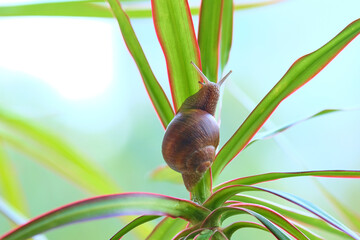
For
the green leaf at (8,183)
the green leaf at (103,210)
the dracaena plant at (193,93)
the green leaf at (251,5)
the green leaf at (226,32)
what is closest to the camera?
the green leaf at (103,210)

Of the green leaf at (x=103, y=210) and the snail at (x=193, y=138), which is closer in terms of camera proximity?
the green leaf at (x=103, y=210)

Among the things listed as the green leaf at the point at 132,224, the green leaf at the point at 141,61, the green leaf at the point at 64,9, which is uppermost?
the green leaf at the point at 64,9

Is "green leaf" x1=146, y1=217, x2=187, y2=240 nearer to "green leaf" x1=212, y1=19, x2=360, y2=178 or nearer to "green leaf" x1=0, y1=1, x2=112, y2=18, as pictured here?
"green leaf" x1=212, y1=19, x2=360, y2=178

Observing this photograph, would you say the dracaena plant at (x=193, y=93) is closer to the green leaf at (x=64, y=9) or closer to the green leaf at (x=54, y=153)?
the green leaf at (x=64, y=9)

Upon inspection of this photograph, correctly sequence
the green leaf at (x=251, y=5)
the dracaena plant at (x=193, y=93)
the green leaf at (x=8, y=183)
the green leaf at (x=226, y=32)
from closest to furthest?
the dracaena plant at (x=193, y=93)
the green leaf at (x=226, y=32)
the green leaf at (x=251, y=5)
the green leaf at (x=8, y=183)

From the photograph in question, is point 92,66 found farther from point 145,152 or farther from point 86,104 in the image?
point 145,152

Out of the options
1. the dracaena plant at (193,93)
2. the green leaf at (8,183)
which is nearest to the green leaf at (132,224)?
the dracaena plant at (193,93)

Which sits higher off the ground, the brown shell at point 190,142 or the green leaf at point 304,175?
the brown shell at point 190,142

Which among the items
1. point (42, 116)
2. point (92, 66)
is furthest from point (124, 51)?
point (42, 116)
